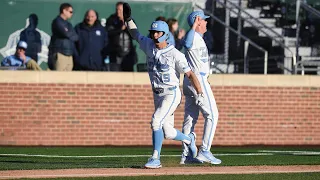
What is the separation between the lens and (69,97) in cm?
1791

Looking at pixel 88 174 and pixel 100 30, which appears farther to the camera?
pixel 100 30

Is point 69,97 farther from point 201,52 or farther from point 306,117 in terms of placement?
point 201,52

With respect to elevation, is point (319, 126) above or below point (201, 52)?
below

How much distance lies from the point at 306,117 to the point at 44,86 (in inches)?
240

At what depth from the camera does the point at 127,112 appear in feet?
60.1

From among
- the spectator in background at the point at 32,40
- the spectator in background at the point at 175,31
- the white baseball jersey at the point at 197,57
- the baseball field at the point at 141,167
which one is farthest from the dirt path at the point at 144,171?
the spectator in background at the point at 32,40

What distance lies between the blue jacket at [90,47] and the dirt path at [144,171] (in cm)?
791

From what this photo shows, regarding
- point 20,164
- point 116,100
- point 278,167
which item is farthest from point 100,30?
point 278,167

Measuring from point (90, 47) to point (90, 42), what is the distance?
0.12m

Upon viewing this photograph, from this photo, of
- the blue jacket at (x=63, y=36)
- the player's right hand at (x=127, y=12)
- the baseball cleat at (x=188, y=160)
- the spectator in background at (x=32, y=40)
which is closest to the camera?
the player's right hand at (x=127, y=12)

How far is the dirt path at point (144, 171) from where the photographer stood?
948 cm

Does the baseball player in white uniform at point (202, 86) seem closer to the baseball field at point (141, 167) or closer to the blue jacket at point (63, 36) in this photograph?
the baseball field at point (141, 167)

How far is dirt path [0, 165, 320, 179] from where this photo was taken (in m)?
9.48

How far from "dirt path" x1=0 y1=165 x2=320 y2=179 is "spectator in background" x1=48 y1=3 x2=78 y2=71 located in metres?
7.80
